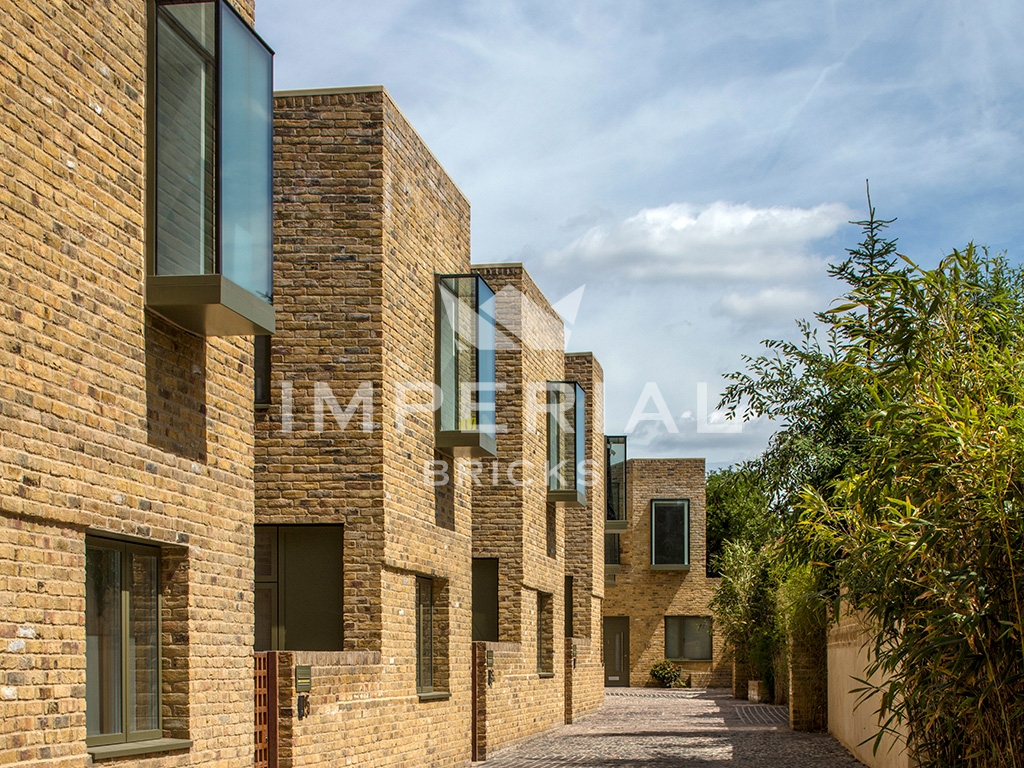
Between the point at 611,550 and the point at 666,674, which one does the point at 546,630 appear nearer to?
the point at 611,550

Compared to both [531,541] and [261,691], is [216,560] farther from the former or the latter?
[531,541]

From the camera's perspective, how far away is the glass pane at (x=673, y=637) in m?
48.2

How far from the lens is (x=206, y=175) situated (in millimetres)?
9469

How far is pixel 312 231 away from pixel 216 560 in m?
5.71

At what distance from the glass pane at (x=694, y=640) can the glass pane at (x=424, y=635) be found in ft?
106

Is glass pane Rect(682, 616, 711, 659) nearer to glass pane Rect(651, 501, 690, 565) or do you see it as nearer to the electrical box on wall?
glass pane Rect(651, 501, 690, 565)

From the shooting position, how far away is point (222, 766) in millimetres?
9883

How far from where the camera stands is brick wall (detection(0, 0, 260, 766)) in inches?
289

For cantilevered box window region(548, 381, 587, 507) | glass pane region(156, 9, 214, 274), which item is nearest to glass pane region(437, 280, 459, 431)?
glass pane region(156, 9, 214, 274)

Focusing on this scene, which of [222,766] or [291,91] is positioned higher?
[291,91]

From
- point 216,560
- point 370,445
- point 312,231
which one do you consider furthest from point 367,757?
point 312,231

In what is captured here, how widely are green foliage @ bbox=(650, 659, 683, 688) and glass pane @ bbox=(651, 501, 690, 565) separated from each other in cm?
370

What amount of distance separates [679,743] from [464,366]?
861cm

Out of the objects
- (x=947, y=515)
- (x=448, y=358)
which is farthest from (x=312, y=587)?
(x=947, y=515)
